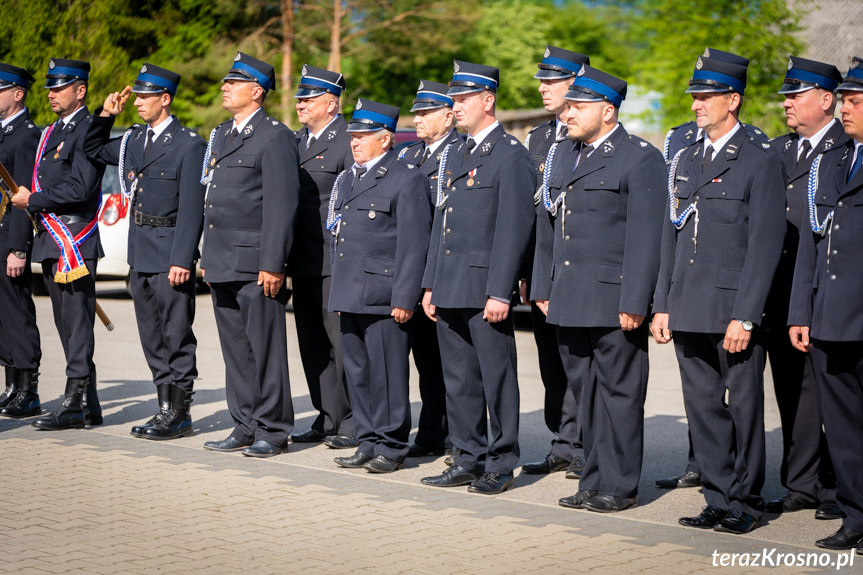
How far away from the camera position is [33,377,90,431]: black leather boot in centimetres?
771

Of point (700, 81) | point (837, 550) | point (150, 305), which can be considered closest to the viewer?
point (837, 550)

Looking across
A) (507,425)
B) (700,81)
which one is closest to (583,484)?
(507,425)

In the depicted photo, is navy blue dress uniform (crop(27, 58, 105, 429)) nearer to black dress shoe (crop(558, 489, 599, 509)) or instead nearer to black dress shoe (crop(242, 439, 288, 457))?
black dress shoe (crop(242, 439, 288, 457))

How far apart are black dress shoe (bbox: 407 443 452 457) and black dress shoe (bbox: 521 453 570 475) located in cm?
67

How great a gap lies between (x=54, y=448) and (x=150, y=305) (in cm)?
117

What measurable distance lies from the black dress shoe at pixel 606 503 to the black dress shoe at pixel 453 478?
0.77 m

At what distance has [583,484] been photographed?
241 inches

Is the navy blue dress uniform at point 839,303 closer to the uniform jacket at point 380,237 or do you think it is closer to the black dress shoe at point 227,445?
the uniform jacket at point 380,237

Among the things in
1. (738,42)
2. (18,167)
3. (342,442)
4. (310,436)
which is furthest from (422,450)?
(738,42)

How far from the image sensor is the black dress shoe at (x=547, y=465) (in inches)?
271

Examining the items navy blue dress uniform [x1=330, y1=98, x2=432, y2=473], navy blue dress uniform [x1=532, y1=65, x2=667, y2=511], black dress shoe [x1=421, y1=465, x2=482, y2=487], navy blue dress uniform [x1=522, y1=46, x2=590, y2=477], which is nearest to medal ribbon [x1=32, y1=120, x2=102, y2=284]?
navy blue dress uniform [x1=330, y1=98, x2=432, y2=473]

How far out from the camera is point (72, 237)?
796cm

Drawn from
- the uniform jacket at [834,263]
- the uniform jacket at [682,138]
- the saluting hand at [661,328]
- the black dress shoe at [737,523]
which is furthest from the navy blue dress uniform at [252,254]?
the uniform jacket at [834,263]

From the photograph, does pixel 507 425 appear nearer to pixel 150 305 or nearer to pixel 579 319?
pixel 579 319
